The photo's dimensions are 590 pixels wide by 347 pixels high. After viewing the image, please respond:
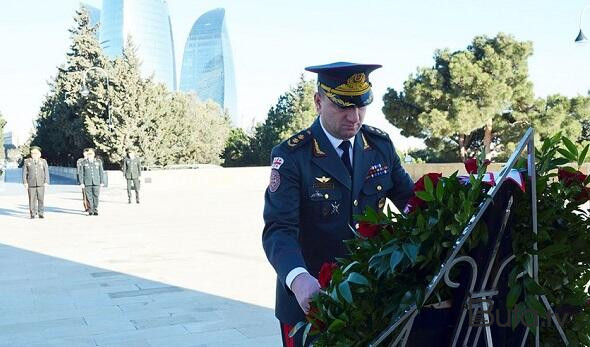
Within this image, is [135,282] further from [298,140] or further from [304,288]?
[304,288]

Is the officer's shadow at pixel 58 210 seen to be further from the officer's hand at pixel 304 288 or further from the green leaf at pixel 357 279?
the green leaf at pixel 357 279

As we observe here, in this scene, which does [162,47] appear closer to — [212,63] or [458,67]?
[212,63]

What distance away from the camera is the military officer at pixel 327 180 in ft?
6.40

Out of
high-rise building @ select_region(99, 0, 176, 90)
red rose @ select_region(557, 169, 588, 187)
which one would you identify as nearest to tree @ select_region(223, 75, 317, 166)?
red rose @ select_region(557, 169, 588, 187)

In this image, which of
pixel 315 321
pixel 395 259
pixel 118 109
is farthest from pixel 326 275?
pixel 118 109

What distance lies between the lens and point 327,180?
83.1 inches

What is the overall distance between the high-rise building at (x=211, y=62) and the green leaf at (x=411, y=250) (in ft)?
380

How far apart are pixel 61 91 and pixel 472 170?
40.1 metres

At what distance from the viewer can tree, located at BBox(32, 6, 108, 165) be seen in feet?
114

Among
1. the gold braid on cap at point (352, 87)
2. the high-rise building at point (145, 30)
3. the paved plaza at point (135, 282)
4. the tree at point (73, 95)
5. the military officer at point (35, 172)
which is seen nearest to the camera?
the gold braid on cap at point (352, 87)

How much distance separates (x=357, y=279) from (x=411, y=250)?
0.14 meters

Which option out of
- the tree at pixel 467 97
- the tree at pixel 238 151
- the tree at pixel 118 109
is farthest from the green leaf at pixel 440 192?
the tree at pixel 238 151

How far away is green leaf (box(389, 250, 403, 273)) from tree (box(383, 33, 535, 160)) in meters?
28.5

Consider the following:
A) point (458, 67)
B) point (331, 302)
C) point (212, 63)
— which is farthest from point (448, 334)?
point (212, 63)
